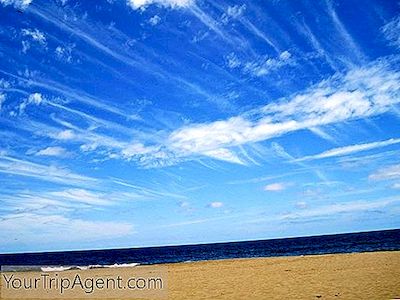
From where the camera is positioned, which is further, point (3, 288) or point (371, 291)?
point (3, 288)

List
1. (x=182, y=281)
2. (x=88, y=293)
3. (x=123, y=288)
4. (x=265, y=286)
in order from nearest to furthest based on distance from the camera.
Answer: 1. (x=265, y=286)
2. (x=88, y=293)
3. (x=123, y=288)
4. (x=182, y=281)

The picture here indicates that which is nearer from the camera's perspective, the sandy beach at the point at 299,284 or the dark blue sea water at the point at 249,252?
the sandy beach at the point at 299,284

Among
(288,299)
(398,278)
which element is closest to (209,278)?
(288,299)

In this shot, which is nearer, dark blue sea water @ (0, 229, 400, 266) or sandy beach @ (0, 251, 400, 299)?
sandy beach @ (0, 251, 400, 299)

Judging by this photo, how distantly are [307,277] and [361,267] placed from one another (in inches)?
170

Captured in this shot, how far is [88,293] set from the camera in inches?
760

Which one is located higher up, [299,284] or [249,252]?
[299,284]

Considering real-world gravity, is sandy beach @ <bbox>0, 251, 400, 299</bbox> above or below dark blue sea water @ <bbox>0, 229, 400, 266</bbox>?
above

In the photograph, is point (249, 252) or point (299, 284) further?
point (249, 252)

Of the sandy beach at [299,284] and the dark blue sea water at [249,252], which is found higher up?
the sandy beach at [299,284]

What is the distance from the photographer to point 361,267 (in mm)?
21672

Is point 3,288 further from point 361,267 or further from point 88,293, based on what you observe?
point 361,267

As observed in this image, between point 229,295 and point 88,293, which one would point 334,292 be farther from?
point 88,293

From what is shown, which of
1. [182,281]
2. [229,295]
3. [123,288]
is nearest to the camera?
[229,295]
